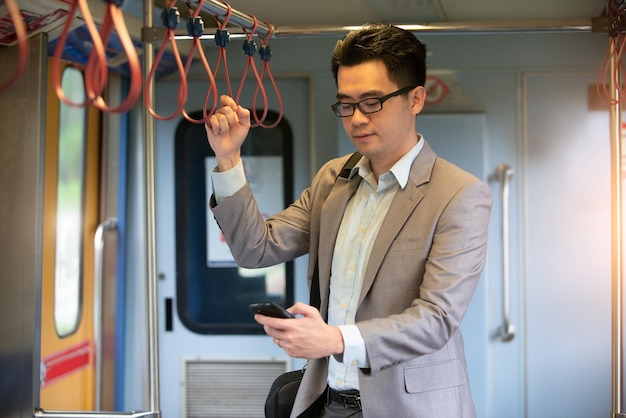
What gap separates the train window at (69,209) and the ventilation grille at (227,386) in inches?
28.0

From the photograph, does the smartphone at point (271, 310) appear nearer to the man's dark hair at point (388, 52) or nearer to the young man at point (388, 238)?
the young man at point (388, 238)

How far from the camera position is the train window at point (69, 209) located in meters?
3.99

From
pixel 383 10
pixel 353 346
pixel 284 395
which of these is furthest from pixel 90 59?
pixel 383 10

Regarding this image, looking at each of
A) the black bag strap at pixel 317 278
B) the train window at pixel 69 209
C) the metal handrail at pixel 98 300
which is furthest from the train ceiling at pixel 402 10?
the black bag strap at pixel 317 278

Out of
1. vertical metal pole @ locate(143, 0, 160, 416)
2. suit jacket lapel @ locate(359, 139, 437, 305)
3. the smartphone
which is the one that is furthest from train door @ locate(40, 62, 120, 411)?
the smartphone

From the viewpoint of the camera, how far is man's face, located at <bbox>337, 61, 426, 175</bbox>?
2.09 m

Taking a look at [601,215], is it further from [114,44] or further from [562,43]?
[114,44]

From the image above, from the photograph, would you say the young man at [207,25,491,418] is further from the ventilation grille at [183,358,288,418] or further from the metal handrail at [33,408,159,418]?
the ventilation grille at [183,358,288,418]

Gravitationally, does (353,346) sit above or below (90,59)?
below

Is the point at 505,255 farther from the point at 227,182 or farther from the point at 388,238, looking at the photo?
the point at 227,182

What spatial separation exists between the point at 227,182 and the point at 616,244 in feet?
4.40

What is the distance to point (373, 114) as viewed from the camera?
6.85ft

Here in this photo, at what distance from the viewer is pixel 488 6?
362cm

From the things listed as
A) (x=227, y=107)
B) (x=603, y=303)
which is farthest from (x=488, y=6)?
(x=227, y=107)
